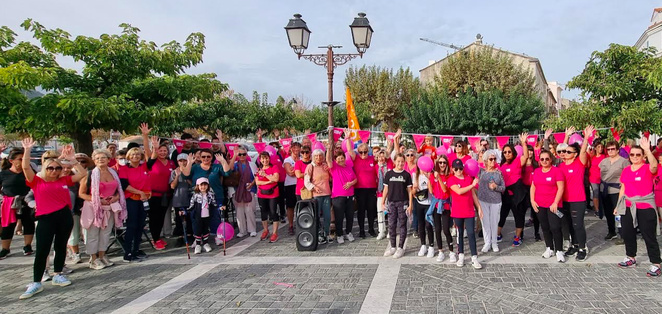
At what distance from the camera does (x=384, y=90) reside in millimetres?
29484

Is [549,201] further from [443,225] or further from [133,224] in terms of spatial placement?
[133,224]

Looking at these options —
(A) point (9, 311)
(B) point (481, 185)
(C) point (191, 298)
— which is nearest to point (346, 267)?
(C) point (191, 298)

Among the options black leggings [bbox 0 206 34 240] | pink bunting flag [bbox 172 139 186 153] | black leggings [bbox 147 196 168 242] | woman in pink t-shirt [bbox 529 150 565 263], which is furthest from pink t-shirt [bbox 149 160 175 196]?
woman in pink t-shirt [bbox 529 150 565 263]

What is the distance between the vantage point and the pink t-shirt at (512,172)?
6801 millimetres

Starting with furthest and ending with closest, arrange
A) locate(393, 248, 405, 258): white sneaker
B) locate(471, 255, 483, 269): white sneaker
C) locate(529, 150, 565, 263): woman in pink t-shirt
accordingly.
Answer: locate(393, 248, 405, 258): white sneaker
locate(529, 150, 565, 263): woman in pink t-shirt
locate(471, 255, 483, 269): white sneaker

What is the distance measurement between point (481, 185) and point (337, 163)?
8.15 ft

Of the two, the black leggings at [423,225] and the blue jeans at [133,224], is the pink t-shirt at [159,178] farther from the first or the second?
the black leggings at [423,225]

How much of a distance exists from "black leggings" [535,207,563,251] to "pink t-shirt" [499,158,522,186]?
86 centimetres

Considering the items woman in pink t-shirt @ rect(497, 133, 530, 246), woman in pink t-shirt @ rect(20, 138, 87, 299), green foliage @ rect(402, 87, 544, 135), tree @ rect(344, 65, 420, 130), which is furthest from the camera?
tree @ rect(344, 65, 420, 130)

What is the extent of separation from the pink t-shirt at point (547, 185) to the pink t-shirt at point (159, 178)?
20.3 feet

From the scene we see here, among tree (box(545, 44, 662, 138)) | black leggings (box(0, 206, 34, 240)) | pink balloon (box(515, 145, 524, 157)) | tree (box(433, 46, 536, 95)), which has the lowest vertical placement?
black leggings (box(0, 206, 34, 240))

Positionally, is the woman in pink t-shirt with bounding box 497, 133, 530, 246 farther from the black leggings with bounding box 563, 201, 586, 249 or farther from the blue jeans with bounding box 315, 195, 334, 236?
the blue jeans with bounding box 315, 195, 334, 236

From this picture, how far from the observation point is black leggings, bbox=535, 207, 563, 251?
579cm

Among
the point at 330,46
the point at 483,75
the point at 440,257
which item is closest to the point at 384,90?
the point at 483,75
